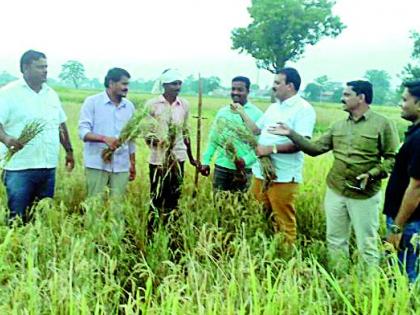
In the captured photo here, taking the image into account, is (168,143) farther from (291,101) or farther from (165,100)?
(291,101)

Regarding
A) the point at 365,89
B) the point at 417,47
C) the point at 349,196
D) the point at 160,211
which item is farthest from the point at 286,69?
the point at 417,47

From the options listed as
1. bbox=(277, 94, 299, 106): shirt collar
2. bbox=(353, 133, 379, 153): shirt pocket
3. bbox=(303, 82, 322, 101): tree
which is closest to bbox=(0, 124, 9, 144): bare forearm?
bbox=(277, 94, 299, 106): shirt collar

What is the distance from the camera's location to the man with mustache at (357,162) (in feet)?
11.2

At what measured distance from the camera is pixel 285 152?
12.2 ft

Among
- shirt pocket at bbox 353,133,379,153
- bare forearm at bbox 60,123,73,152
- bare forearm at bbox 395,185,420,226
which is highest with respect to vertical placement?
shirt pocket at bbox 353,133,379,153

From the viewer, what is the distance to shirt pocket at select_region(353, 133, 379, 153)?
343 cm

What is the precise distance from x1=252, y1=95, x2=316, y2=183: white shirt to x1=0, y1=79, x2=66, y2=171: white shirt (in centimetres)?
158

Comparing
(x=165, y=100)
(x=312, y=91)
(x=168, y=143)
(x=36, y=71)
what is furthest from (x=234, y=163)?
(x=312, y=91)

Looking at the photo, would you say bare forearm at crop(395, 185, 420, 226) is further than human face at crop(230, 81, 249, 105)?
No

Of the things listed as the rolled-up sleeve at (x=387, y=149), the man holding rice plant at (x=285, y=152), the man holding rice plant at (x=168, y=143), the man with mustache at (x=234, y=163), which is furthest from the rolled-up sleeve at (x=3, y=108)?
the rolled-up sleeve at (x=387, y=149)

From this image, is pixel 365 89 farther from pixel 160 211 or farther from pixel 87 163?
pixel 87 163

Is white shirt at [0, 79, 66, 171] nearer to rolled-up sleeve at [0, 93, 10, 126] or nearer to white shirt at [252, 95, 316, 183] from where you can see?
rolled-up sleeve at [0, 93, 10, 126]

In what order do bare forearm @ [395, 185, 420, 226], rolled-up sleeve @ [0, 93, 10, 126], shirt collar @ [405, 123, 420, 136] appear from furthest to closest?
rolled-up sleeve @ [0, 93, 10, 126]
shirt collar @ [405, 123, 420, 136]
bare forearm @ [395, 185, 420, 226]

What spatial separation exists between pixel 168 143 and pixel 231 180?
81 centimetres
